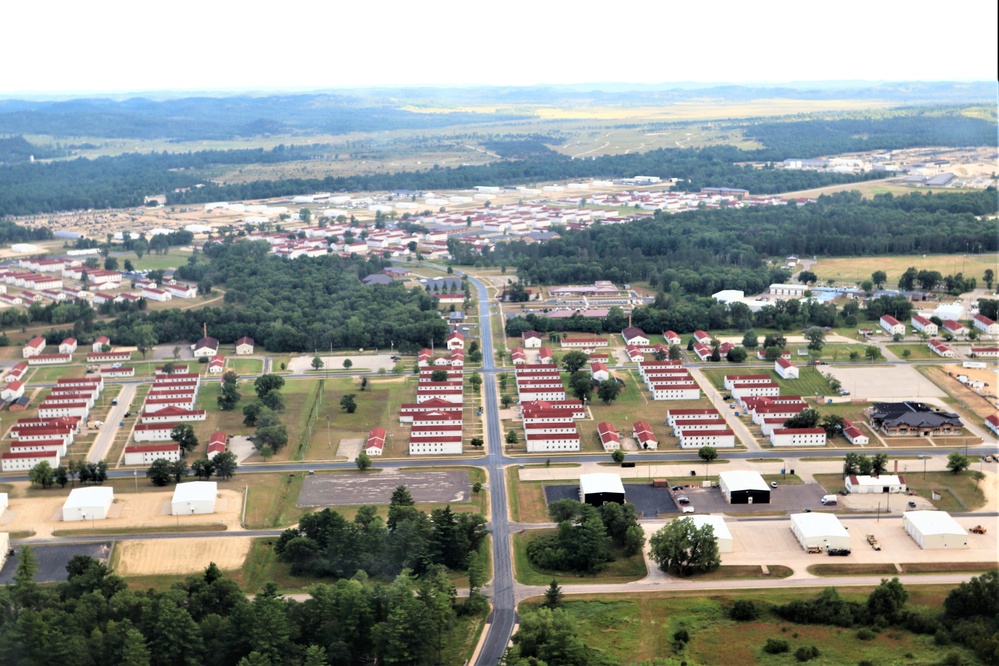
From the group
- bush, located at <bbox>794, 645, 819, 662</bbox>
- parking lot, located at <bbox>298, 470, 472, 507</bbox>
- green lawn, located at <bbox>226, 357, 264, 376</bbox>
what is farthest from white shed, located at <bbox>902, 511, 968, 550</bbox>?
green lawn, located at <bbox>226, 357, 264, 376</bbox>

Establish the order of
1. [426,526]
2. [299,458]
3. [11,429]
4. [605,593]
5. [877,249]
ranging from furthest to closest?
[877,249] → [11,429] → [299,458] → [426,526] → [605,593]

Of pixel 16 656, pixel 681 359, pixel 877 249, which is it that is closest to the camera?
pixel 16 656

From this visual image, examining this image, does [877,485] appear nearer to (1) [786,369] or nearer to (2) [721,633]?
(2) [721,633]

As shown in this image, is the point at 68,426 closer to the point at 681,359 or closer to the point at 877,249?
the point at 681,359

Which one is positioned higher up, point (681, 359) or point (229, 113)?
point (229, 113)

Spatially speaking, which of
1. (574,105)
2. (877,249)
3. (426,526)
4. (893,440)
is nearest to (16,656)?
(426,526)

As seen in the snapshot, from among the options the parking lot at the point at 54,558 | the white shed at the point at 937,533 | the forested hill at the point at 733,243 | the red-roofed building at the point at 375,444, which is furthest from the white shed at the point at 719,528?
the forested hill at the point at 733,243
